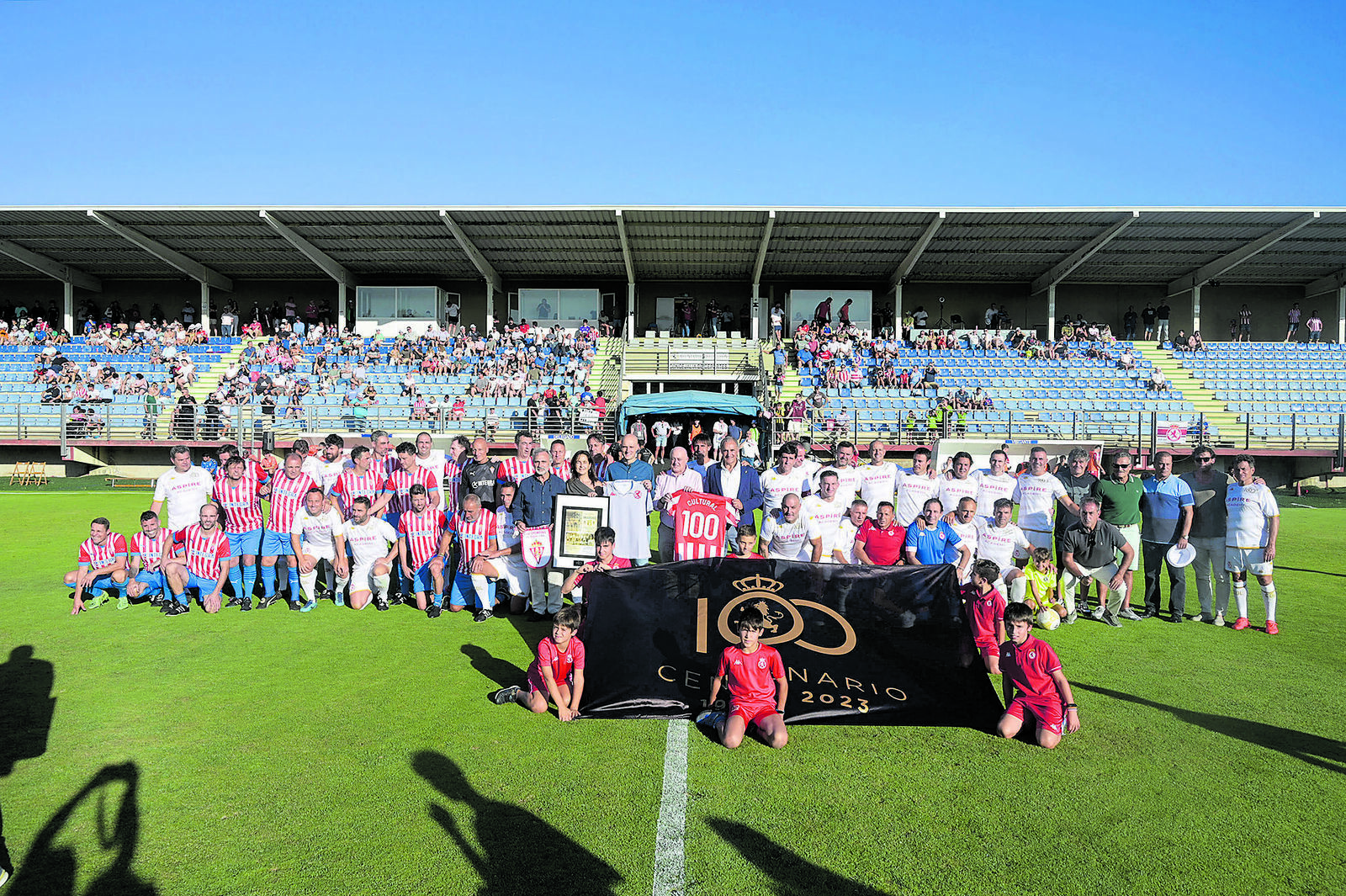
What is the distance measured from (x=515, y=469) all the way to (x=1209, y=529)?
7.39 m

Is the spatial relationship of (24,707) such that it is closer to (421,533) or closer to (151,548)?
(151,548)

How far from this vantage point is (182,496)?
912cm

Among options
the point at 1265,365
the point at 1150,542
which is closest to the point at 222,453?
the point at 1150,542

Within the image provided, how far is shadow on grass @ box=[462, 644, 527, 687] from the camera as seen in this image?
652cm

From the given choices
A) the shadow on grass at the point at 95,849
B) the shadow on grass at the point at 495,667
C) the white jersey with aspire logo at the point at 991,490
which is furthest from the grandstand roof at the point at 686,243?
the shadow on grass at the point at 95,849

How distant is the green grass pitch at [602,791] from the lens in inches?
146

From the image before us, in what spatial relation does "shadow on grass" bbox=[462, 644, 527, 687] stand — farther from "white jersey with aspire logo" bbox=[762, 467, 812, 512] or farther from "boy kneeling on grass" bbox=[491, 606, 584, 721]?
"white jersey with aspire logo" bbox=[762, 467, 812, 512]

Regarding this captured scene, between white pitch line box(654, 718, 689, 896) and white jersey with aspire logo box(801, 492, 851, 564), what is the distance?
3467mm

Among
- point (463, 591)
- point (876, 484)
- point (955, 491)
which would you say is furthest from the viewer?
point (876, 484)

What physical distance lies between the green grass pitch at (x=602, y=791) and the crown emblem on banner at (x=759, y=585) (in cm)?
122

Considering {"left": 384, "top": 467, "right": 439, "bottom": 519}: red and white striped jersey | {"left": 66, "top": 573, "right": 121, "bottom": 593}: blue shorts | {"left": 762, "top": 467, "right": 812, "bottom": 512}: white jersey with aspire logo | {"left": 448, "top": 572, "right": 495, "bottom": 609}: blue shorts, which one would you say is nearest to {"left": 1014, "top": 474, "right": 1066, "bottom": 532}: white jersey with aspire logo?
{"left": 762, "top": 467, "right": 812, "bottom": 512}: white jersey with aspire logo

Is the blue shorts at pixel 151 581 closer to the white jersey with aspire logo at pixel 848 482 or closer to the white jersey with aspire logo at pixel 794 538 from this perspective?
the white jersey with aspire logo at pixel 794 538

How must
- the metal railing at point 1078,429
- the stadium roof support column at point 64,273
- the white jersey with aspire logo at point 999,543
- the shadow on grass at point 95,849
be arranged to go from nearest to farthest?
the shadow on grass at point 95,849 < the white jersey with aspire logo at point 999,543 < the metal railing at point 1078,429 < the stadium roof support column at point 64,273

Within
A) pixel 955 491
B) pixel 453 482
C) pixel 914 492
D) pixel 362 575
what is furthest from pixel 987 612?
pixel 362 575
